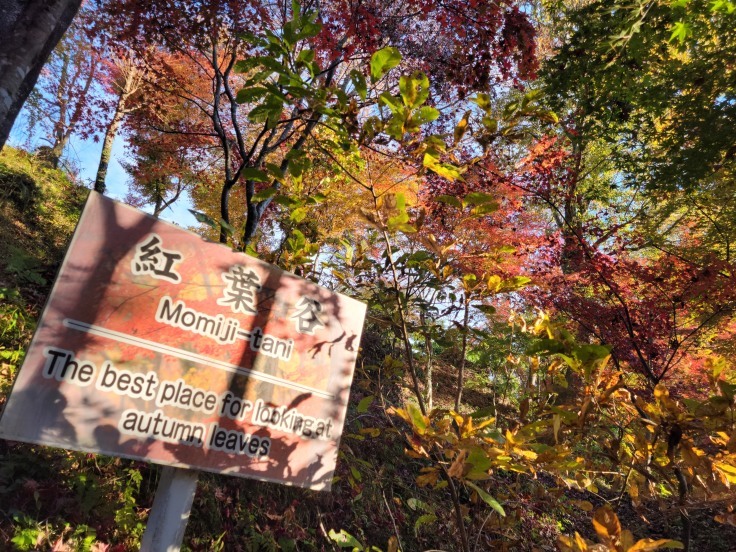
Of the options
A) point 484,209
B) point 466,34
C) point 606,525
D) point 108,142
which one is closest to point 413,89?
point 484,209

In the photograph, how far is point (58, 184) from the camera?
8.74 m

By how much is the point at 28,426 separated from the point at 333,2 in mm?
5661

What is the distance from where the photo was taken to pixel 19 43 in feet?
6.44

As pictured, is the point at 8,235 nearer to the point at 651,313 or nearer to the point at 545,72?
the point at 545,72

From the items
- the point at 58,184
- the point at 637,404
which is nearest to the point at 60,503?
the point at 637,404

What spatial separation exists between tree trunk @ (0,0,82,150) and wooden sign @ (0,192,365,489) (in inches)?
57.4

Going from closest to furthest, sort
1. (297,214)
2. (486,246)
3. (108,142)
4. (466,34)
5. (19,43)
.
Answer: (297,214), (19,43), (466,34), (486,246), (108,142)

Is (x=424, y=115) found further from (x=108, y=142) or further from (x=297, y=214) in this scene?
(x=108, y=142)

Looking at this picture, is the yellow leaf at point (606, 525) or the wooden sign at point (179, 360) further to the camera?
the wooden sign at point (179, 360)

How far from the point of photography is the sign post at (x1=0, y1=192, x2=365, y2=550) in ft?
3.64

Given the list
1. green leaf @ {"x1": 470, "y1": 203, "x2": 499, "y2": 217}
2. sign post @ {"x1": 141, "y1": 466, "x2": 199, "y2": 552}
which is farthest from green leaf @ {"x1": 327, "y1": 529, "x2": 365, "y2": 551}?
green leaf @ {"x1": 470, "y1": 203, "x2": 499, "y2": 217}

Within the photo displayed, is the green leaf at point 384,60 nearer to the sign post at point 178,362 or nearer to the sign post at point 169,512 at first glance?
the sign post at point 178,362

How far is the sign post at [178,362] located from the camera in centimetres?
111

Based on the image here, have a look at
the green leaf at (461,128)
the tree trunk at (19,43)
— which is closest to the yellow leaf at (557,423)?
the green leaf at (461,128)
